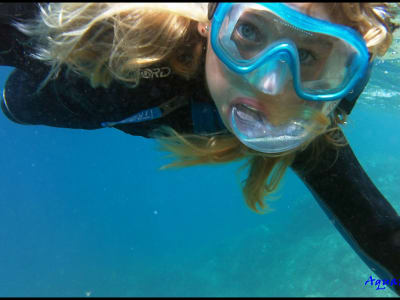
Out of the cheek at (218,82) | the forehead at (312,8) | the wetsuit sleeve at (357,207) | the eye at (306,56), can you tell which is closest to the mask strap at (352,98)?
the wetsuit sleeve at (357,207)

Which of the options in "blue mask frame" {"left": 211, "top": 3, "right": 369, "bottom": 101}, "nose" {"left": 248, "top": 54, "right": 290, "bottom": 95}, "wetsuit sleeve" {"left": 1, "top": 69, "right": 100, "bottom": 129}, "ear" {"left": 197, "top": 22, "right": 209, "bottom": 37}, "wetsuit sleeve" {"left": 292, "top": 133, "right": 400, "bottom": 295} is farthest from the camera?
"wetsuit sleeve" {"left": 1, "top": 69, "right": 100, "bottom": 129}

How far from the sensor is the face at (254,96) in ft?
6.19

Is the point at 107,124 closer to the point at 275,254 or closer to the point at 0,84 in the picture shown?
the point at 275,254

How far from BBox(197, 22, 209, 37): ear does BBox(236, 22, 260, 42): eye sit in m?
0.31

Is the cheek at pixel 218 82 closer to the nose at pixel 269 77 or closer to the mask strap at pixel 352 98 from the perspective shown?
the nose at pixel 269 77

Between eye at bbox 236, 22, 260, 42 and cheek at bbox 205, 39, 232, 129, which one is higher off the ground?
eye at bbox 236, 22, 260, 42

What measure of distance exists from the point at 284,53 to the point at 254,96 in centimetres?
29

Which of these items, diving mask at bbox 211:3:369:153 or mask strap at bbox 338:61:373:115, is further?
mask strap at bbox 338:61:373:115

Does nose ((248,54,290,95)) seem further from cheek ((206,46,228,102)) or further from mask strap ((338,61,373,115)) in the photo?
mask strap ((338,61,373,115))

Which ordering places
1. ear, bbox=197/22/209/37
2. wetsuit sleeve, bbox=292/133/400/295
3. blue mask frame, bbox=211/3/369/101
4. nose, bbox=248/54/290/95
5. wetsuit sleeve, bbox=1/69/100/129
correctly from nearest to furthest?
blue mask frame, bbox=211/3/369/101 → nose, bbox=248/54/290/95 → ear, bbox=197/22/209/37 → wetsuit sleeve, bbox=292/133/400/295 → wetsuit sleeve, bbox=1/69/100/129

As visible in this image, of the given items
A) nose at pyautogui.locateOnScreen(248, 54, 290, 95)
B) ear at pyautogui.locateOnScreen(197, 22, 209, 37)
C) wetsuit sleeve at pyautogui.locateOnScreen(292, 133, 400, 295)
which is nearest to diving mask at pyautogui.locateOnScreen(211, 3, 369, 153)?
nose at pyautogui.locateOnScreen(248, 54, 290, 95)

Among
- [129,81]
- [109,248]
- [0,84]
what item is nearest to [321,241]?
[129,81]

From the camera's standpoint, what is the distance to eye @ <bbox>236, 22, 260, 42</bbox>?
191 cm

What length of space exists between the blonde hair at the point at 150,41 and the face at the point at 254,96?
0.24 metres
